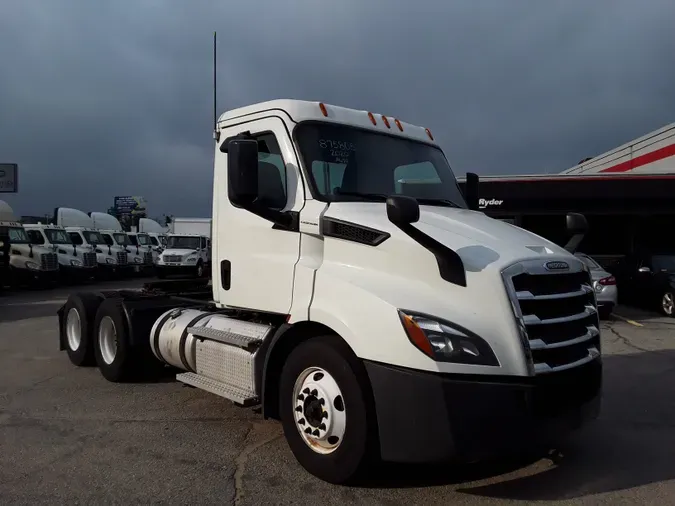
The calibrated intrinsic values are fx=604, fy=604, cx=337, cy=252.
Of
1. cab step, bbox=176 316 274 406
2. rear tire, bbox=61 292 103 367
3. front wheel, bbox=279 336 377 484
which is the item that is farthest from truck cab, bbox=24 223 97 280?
front wheel, bbox=279 336 377 484

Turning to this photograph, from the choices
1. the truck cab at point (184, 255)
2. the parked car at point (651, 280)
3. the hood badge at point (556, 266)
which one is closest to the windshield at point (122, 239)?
the truck cab at point (184, 255)

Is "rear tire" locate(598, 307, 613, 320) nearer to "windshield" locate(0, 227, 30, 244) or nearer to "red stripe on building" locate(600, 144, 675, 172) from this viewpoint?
"red stripe on building" locate(600, 144, 675, 172)

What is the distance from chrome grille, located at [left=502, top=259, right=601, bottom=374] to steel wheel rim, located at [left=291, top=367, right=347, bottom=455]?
129cm

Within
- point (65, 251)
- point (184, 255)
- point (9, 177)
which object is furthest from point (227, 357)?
point (9, 177)

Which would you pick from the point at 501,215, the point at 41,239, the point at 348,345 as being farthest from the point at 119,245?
the point at 348,345

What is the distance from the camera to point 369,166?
5047 mm

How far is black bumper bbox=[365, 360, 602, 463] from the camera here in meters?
3.58

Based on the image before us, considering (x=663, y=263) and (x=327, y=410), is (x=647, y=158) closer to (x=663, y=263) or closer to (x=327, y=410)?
(x=663, y=263)

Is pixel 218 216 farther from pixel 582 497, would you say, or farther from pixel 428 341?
pixel 582 497

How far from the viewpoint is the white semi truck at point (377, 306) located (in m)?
3.64

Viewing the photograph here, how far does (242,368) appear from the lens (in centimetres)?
501

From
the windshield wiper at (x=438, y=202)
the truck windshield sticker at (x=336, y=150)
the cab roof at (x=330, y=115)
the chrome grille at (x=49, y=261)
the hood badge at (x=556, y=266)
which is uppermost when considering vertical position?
the cab roof at (x=330, y=115)

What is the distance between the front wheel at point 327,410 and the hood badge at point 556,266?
1428mm

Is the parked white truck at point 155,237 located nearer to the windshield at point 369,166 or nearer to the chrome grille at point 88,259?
the chrome grille at point 88,259
